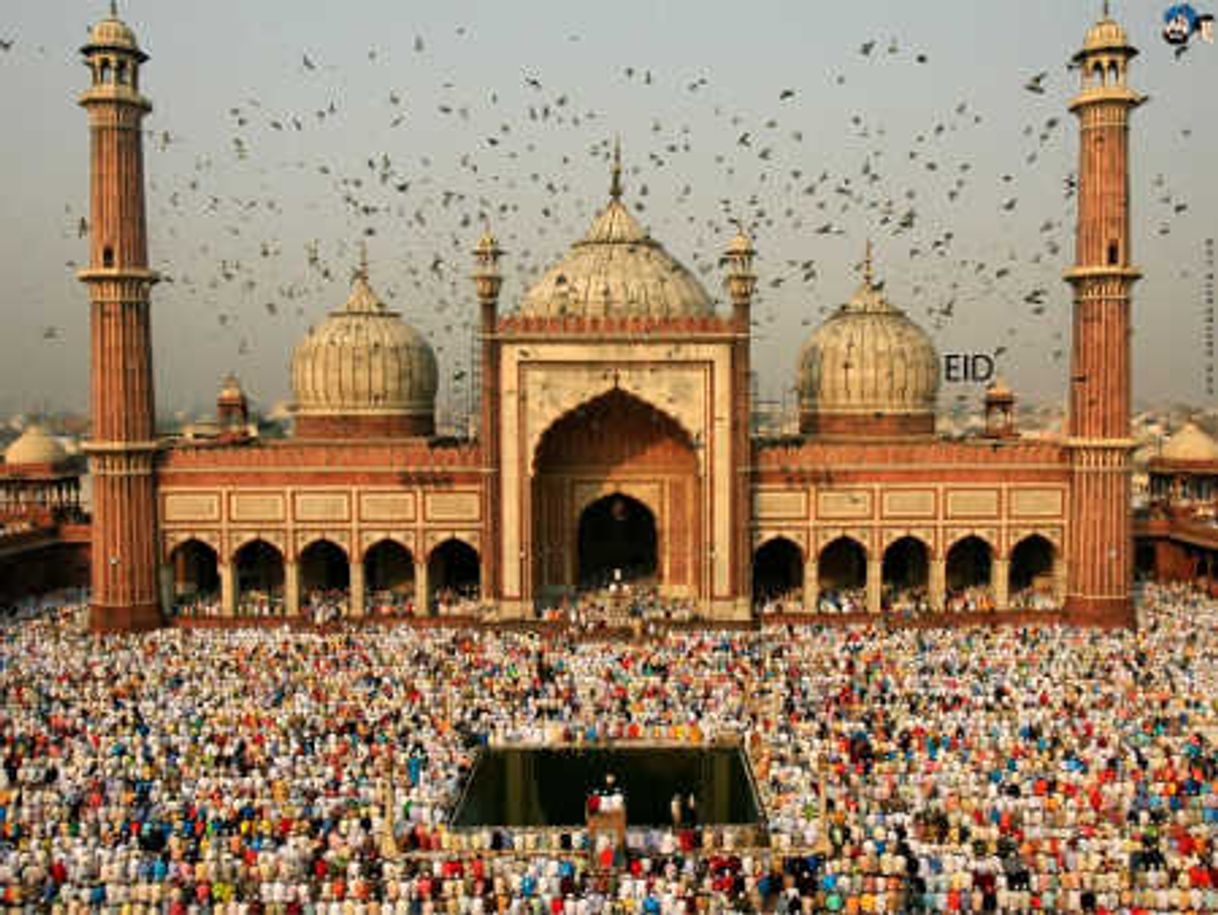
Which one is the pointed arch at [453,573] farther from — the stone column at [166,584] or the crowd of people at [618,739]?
the stone column at [166,584]

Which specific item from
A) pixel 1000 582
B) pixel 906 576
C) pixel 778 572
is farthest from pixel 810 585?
pixel 1000 582

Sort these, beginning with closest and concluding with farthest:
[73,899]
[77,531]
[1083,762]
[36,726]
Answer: [73,899] < [1083,762] < [36,726] < [77,531]

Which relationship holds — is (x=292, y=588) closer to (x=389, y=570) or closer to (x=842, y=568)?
(x=389, y=570)

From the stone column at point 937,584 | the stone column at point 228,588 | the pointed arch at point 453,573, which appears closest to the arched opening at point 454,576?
the pointed arch at point 453,573

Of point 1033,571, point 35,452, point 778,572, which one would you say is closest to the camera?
point 1033,571

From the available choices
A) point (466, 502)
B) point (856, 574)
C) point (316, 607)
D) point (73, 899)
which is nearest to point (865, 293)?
point (856, 574)

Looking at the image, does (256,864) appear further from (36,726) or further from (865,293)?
(865,293)
